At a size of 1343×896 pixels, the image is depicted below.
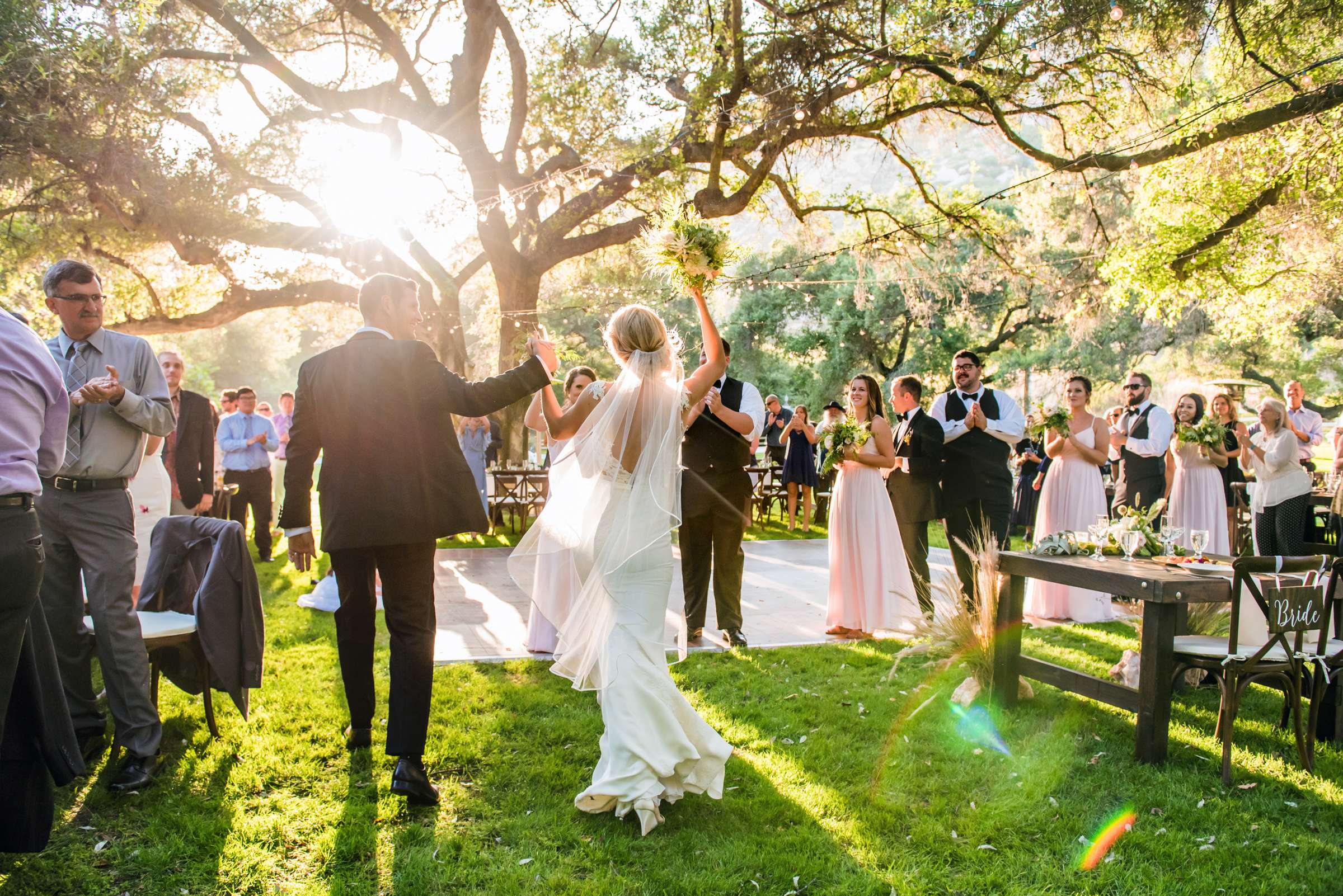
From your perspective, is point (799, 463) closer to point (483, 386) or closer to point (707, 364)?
point (707, 364)

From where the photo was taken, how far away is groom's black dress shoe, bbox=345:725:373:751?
4.62 meters

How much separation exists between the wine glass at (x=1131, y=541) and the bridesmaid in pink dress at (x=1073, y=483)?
3059mm

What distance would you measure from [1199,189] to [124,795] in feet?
55.9

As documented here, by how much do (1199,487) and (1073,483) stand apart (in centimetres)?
212

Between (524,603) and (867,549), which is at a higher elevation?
(867,549)

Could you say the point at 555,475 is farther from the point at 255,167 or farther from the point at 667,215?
the point at 255,167

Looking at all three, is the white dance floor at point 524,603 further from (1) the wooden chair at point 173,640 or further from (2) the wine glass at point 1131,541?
(1) the wooden chair at point 173,640

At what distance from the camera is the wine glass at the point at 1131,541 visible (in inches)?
209

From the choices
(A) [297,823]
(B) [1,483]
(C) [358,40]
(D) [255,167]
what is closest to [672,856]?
(A) [297,823]

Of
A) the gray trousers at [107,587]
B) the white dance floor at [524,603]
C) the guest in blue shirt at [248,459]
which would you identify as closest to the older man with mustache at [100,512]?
the gray trousers at [107,587]

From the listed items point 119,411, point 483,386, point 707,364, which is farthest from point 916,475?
point 119,411

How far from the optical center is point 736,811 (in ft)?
13.0

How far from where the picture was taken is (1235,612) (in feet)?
14.1

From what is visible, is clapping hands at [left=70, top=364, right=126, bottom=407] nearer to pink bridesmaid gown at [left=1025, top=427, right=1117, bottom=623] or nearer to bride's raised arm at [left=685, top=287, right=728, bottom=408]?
bride's raised arm at [left=685, top=287, right=728, bottom=408]
